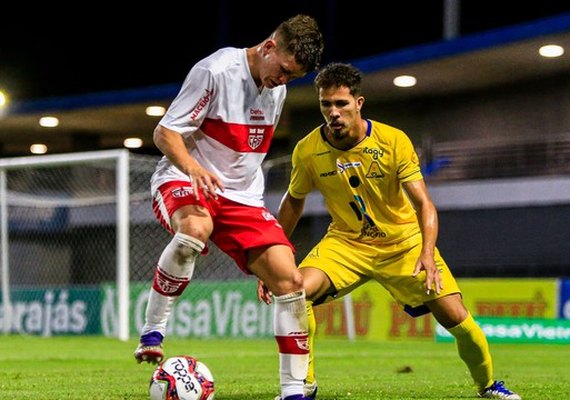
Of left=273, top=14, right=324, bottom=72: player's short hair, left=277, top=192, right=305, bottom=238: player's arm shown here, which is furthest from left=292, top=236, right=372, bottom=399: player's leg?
left=273, top=14, right=324, bottom=72: player's short hair

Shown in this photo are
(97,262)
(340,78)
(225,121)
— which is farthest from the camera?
(97,262)

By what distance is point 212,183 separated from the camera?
19.2 ft

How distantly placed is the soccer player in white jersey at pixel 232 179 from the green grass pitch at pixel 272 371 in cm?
95

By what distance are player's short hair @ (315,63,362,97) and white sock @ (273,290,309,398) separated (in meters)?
1.41

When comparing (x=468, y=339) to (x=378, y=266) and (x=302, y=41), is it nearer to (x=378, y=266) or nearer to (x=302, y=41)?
(x=378, y=266)

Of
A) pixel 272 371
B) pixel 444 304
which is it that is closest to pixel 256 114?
Answer: pixel 444 304

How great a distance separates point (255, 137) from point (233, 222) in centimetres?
48

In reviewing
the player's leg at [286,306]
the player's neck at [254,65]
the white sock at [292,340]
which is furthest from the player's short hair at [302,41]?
the white sock at [292,340]

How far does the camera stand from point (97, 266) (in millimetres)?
25844

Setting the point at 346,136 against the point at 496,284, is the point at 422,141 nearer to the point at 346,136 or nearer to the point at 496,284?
the point at 496,284

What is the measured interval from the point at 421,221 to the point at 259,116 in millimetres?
1246

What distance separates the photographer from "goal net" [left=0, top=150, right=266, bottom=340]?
18672 mm

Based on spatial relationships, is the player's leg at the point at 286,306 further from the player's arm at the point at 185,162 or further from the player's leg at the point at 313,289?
the player's leg at the point at 313,289

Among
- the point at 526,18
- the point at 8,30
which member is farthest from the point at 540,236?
the point at 8,30
